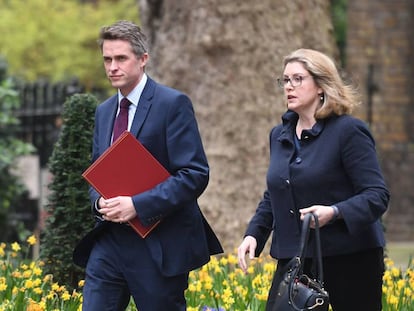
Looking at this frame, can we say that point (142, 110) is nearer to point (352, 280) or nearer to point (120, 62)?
point (120, 62)

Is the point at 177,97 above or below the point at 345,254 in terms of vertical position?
above

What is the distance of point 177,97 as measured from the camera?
5227mm

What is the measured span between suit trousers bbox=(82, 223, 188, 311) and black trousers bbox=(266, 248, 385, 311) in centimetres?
45

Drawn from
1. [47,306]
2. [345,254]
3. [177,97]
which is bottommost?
[47,306]

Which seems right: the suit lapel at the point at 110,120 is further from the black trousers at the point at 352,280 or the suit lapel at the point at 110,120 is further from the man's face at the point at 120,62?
the black trousers at the point at 352,280

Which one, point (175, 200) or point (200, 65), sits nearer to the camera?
point (175, 200)

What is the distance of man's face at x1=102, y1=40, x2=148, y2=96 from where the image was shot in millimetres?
5148

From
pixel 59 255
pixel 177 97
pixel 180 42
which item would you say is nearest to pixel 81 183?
pixel 59 255

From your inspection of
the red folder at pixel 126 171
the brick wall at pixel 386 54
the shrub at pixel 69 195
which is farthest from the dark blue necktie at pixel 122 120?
the brick wall at pixel 386 54

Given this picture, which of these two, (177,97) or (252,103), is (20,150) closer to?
(252,103)

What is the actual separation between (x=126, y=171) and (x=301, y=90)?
0.83m

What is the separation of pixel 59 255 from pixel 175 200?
2196 millimetres

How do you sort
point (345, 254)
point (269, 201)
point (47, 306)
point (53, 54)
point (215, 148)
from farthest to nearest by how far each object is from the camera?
point (53, 54) < point (215, 148) < point (47, 306) < point (269, 201) < point (345, 254)

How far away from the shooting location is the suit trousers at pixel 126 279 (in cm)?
513
